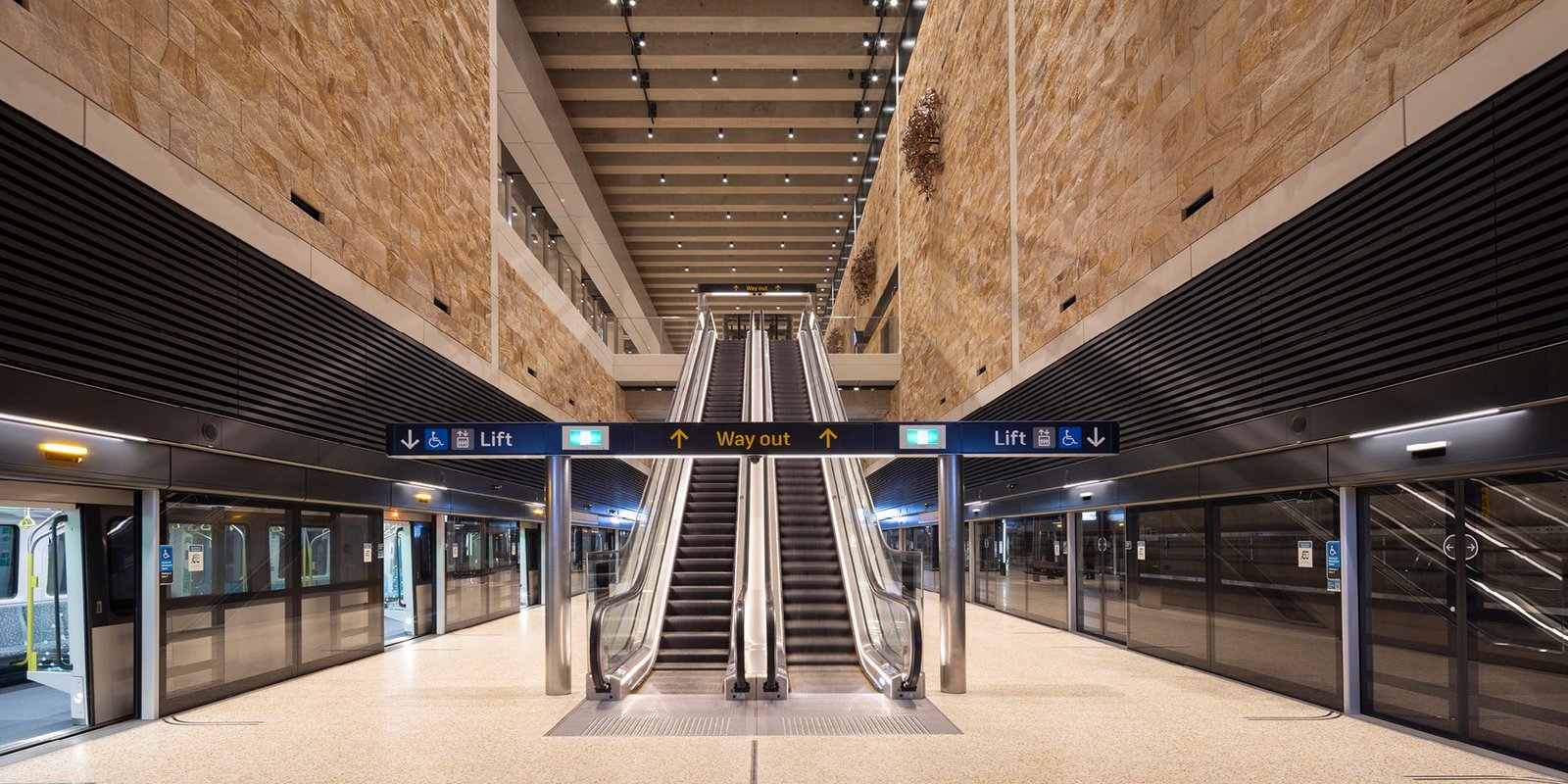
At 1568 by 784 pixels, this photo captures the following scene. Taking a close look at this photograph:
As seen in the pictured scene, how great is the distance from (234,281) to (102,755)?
339 centimetres

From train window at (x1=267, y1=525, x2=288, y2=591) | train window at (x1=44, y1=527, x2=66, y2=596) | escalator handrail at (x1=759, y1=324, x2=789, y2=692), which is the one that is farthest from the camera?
train window at (x1=267, y1=525, x2=288, y2=591)

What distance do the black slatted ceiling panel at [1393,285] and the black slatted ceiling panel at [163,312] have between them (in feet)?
25.2

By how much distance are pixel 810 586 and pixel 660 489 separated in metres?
2.17

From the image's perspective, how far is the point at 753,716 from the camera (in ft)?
21.0

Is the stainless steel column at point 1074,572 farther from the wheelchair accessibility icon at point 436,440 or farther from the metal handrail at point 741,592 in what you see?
the wheelchair accessibility icon at point 436,440

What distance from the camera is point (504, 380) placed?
13.7 metres

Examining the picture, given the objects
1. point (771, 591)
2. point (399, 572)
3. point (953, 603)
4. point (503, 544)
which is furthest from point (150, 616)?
point (503, 544)

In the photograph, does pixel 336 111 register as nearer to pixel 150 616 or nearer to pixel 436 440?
pixel 436 440

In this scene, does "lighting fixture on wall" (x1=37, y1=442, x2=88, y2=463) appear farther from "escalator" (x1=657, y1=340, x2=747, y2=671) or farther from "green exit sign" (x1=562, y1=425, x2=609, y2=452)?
"escalator" (x1=657, y1=340, x2=747, y2=671)

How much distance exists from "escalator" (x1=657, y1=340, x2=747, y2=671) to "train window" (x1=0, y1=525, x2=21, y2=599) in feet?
17.2

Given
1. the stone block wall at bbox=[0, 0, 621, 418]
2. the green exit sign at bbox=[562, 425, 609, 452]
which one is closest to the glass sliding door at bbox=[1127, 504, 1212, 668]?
the green exit sign at bbox=[562, 425, 609, 452]

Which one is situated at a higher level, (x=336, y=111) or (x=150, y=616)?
(x=336, y=111)

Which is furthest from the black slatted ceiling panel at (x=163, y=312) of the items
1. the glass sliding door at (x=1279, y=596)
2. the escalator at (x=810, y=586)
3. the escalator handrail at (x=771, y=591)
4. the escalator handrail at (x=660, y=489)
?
the glass sliding door at (x=1279, y=596)

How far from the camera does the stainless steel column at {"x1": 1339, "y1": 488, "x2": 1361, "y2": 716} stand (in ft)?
20.4
